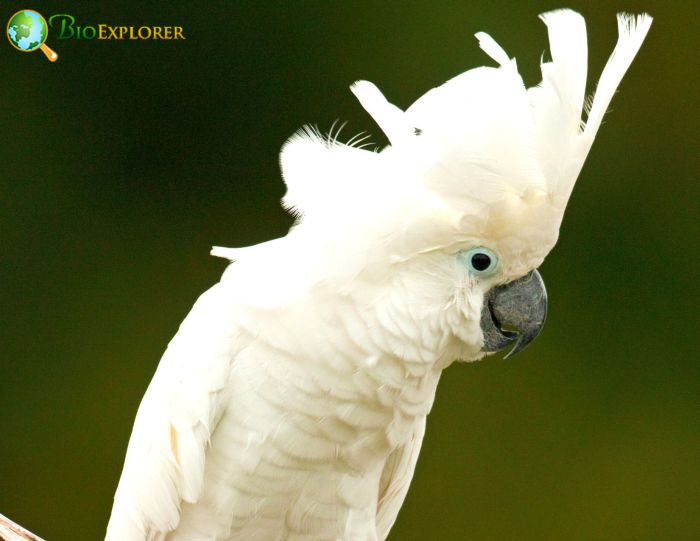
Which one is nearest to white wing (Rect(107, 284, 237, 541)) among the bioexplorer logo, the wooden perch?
the wooden perch

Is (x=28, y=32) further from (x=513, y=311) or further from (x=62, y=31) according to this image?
(x=513, y=311)

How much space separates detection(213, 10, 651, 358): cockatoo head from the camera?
6.12 ft

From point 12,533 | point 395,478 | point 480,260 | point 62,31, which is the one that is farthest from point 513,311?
point 62,31

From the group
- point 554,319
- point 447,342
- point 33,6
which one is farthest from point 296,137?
point 554,319

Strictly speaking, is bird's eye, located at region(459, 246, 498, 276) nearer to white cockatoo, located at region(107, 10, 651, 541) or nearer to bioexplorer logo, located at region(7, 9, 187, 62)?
white cockatoo, located at region(107, 10, 651, 541)

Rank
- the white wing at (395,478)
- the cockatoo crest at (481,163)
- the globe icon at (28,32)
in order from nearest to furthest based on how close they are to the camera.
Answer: the cockatoo crest at (481,163), the white wing at (395,478), the globe icon at (28,32)

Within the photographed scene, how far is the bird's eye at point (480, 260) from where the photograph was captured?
1.96 metres

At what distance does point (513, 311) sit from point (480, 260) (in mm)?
161

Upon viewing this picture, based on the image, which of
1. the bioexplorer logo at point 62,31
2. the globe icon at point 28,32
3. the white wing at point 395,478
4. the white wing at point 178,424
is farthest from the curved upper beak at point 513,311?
the globe icon at point 28,32

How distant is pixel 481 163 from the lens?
6.10 ft

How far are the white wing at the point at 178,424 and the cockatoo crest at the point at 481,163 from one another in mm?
328

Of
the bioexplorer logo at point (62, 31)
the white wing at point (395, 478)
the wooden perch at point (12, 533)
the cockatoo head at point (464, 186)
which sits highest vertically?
the bioexplorer logo at point (62, 31)

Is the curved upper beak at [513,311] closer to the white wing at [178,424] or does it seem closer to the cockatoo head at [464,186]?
the cockatoo head at [464,186]

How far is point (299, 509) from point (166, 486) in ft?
1.00
